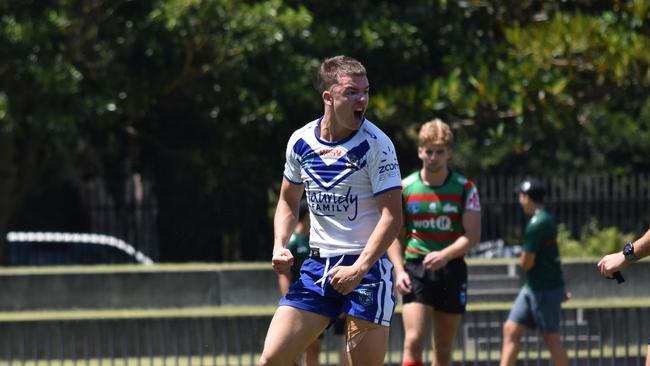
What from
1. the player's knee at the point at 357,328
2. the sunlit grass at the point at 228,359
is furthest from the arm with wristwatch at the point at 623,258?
the sunlit grass at the point at 228,359

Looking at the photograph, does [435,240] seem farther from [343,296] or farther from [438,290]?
[343,296]

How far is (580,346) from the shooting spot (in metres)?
11.0

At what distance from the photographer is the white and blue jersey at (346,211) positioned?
19.6ft

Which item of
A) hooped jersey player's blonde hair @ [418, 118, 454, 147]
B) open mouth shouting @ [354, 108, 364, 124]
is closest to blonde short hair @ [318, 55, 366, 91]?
open mouth shouting @ [354, 108, 364, 124]

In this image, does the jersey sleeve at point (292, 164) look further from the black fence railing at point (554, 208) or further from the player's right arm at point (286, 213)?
the black fence railing at point (554, 208)

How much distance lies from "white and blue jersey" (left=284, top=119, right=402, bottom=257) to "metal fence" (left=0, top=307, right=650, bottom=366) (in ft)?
15.4

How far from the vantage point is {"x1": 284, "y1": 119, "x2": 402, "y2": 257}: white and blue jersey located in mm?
5977

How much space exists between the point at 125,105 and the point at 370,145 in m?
12.3

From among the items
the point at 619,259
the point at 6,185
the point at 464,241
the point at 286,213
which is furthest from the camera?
the point at 6,185

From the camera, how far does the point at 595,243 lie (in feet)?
63.8

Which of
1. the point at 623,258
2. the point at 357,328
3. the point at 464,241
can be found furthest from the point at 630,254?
the point at 464,241

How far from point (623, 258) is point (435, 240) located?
2.63 metres

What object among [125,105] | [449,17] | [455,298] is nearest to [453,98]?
[449,17]

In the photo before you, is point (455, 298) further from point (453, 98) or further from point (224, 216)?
point (224, 216)
